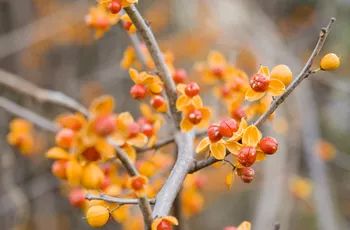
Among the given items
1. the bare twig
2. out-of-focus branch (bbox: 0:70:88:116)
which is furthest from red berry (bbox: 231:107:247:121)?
out-of-focus branch (bbox: 0:70:88:116)

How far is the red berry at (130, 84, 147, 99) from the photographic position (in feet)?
2.66

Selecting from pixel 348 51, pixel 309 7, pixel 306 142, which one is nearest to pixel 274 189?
pixel 306 142

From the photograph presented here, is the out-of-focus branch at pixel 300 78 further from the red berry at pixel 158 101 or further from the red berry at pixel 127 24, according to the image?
the red berry at pixel 127 24

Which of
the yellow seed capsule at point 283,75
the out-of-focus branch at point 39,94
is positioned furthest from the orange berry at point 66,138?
the out-of-focus branch at point 39,94

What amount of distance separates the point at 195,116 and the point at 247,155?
0.51ft

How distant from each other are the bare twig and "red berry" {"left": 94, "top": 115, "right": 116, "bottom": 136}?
32 centimetres

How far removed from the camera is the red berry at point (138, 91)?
0.81 meters

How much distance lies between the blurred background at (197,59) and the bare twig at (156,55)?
57.1 inches

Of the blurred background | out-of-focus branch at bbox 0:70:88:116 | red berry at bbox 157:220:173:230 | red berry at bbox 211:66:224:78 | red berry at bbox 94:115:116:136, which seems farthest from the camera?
the blurred background

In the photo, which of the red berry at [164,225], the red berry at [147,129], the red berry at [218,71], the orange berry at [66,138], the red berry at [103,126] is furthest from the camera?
the red berry at [218,71]

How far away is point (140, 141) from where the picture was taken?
0.75 meters

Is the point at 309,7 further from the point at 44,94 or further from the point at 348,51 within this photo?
the point at 44,94

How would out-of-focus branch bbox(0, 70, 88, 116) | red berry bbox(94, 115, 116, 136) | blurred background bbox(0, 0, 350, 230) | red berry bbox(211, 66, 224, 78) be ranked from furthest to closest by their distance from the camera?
1. blurred background bbox(0, 0, 350, 230)
2. out-of-focus branch bbox(0, 70, 88, 116)
3. red berry bbox(211, 66, 224, 78)
4. red berry bbox(94, 115, 116, 136)

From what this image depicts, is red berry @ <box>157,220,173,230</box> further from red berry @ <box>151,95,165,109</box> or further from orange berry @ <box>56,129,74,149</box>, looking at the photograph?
red berry @ <box>151,95,165,109</box>
